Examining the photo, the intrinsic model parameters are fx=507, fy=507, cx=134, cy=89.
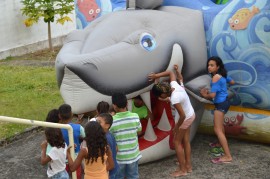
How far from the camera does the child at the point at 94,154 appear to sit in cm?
386

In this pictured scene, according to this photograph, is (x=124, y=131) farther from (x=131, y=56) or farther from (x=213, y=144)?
(x=213, y=144)

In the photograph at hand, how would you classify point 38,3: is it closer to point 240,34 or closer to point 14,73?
point 14,73

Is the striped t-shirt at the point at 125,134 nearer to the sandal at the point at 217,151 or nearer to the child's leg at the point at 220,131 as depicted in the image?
the child's leg at the point at 220,131

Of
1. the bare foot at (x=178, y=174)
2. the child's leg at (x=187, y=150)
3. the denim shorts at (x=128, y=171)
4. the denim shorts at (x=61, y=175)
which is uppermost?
the denim shorts at (x=61, y=175)

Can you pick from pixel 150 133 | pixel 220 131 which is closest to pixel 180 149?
pixel 150 133

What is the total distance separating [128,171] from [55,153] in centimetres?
87

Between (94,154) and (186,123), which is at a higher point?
(94,154)

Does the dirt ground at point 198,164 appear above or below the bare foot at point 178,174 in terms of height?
below

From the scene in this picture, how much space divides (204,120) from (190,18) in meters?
1.28

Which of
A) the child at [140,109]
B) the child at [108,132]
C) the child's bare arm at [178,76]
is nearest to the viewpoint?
the child at [108,132]

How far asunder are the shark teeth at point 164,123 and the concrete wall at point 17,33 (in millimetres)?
8474

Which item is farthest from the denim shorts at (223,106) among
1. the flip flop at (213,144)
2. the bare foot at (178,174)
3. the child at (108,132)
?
the child at (108,132)

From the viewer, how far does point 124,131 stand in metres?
4.53

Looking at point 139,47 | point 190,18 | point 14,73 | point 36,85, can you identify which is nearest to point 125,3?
point 190,18
